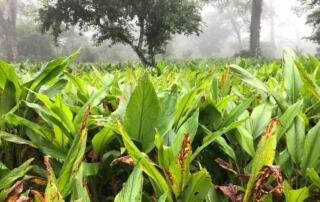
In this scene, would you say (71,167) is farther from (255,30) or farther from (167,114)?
(255,30)

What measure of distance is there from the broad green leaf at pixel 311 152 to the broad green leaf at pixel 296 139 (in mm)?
24

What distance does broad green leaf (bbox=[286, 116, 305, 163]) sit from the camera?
935 millimetres

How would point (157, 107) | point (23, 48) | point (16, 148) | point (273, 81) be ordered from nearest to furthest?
point (157, 107) → point (16, 148) → point (273, 81) → point (23, 48)

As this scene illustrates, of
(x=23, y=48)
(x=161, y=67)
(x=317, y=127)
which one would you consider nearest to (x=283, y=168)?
(x=317, y=127)

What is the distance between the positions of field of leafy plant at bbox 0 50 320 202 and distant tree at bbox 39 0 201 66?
15.7m

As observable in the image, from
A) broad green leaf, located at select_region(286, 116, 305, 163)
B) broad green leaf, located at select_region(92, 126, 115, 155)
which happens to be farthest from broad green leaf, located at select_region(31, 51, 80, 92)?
broad green leaf, located at select_region(286, 116, 305, 163)

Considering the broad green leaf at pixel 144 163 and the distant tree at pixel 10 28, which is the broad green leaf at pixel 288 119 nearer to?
the broad green leaf at pixel 144 163

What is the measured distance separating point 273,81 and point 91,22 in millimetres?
16871

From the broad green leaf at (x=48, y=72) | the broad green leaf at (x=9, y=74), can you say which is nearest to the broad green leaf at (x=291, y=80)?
the broad green leaf at (x=48, y=72)

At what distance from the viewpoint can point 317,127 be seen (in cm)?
93

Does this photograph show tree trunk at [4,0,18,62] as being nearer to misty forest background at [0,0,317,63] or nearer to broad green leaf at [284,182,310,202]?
Result: misty forest background at [0,0,317,63]

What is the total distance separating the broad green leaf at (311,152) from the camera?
89 cm

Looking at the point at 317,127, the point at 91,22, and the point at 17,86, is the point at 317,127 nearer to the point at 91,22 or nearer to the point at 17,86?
the point at 17,86

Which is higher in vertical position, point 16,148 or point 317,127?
point 317,127
